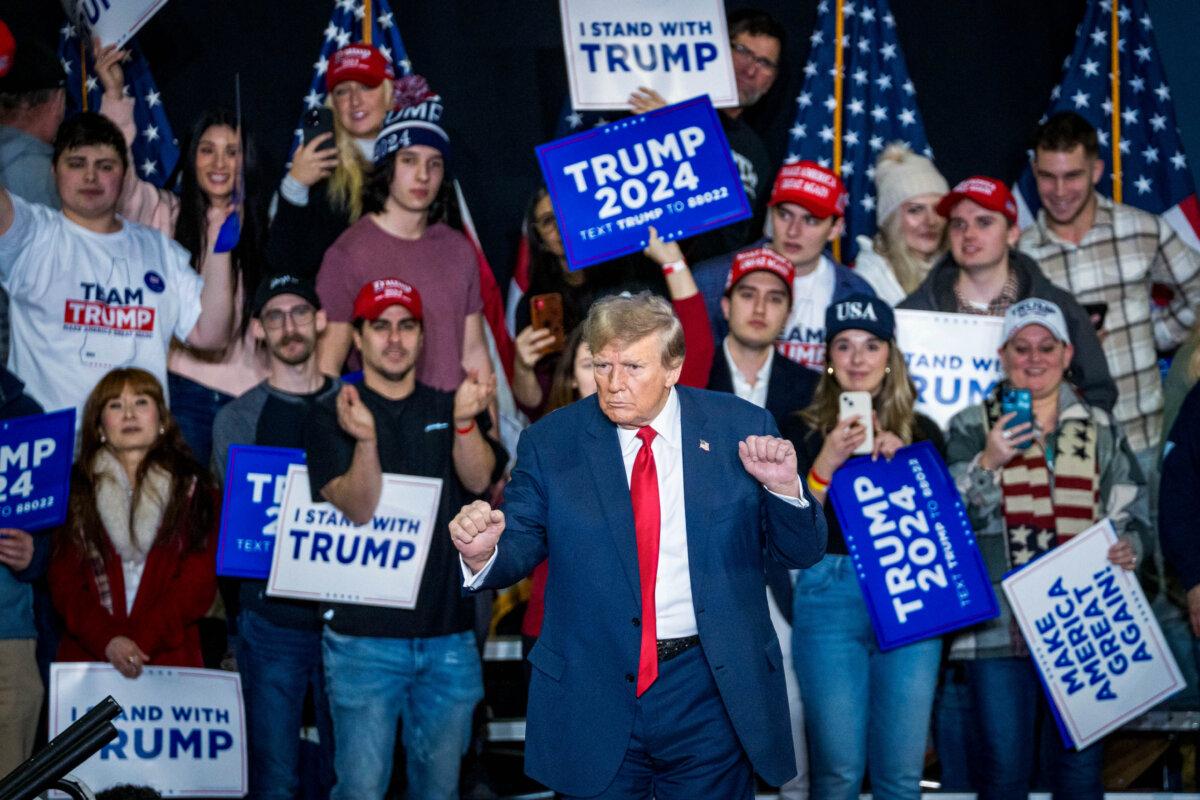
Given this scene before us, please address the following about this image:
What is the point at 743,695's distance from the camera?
346 centimetres

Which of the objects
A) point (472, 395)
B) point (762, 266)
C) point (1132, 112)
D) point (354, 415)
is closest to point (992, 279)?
point (762, 266)

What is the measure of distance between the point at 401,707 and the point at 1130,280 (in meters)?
3.39

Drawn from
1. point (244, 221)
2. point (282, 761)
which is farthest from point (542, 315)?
point (282, 761)

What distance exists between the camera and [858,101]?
22.7 ft

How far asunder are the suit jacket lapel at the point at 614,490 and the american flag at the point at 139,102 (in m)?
3.47

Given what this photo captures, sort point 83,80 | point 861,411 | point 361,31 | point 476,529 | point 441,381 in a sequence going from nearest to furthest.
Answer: point 476,529 < point 861,411 < point 441,381 < point 83,80 < point 361,31

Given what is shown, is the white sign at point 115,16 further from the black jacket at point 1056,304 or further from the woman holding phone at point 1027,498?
the woman holding phone at point 1027,498

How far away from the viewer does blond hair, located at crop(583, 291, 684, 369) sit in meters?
3.43

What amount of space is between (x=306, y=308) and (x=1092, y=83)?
3740 mm

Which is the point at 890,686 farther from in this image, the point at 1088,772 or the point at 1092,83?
the point at 1092,83

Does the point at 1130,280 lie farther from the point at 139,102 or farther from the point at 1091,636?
the point at 139,102

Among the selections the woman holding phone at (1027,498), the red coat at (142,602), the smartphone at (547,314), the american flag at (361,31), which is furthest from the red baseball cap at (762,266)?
the red coat at (142,602)

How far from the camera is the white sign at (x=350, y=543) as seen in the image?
5211 millimetres

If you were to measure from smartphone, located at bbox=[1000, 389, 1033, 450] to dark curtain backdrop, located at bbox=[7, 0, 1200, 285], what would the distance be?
6.82 feet
